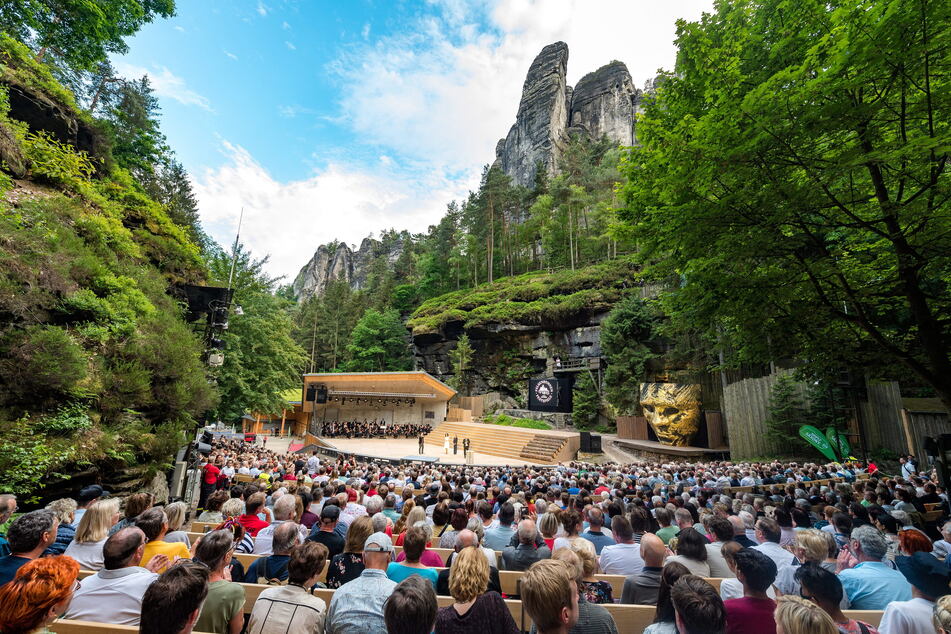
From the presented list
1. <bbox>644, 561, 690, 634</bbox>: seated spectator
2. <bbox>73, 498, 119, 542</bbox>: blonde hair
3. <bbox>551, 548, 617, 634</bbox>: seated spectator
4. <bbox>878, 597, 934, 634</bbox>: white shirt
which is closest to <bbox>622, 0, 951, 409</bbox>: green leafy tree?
<bbox>878, 597, 934, 634</bbox>: white shirt

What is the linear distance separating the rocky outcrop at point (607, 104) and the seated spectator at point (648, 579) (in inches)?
2271

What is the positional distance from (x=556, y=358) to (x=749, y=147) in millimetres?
23394

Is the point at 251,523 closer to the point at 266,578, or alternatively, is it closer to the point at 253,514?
the point at 253,514

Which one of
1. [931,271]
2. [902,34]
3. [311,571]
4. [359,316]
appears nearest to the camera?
[311,571]

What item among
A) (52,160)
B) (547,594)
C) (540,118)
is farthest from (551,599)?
(540,118)

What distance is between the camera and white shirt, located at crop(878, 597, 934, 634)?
1.94 meters

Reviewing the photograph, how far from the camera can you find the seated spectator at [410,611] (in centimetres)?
160

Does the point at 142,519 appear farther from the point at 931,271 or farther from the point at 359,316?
the point at 359,316

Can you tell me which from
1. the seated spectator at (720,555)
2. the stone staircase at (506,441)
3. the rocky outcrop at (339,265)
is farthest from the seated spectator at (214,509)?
the rocky outcrop at (339,265)

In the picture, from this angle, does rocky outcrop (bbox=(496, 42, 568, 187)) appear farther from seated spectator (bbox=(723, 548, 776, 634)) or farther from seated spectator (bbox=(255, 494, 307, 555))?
seated spectator (bbox=(723, 548, 776, 634))

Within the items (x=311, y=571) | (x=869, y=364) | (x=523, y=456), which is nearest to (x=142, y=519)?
(x=311, y=571)

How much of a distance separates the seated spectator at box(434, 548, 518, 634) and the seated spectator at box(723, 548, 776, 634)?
118 cm

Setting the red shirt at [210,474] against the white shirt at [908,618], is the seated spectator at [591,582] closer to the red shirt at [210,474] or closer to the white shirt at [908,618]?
the white shirt at [908,618]

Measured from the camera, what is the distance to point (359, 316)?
139 ft
